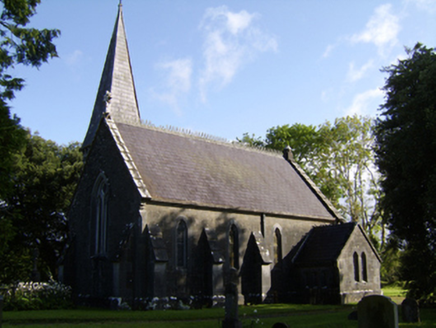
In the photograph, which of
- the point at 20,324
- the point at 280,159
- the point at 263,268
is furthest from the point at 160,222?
the point at 280,159

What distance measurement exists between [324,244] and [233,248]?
250 inches

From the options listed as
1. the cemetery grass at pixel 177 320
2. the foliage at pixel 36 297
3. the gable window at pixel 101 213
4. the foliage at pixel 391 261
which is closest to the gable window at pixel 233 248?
the cemetery grass at pixel 177 320

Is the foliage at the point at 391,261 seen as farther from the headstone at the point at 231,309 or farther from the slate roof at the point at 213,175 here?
the headstone at the point at 231,309

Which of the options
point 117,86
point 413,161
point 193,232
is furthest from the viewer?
point 117,86

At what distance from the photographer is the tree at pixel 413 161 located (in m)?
20.5

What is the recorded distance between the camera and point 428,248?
74.9 feet

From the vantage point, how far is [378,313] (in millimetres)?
10984

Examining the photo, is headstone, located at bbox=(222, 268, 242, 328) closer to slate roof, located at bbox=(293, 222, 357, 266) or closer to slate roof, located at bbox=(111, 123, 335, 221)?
slate roof, located at bbox=(111, 123, 335, 221)

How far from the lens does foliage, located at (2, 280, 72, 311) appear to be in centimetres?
2325

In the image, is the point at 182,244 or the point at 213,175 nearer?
the point at 182,244

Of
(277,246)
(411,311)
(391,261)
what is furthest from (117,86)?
(411,311)

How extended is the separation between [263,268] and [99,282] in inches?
376

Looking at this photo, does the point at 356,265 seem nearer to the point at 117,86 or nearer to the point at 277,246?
the point at 277,246

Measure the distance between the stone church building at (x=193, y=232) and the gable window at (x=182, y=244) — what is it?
0.06 m
